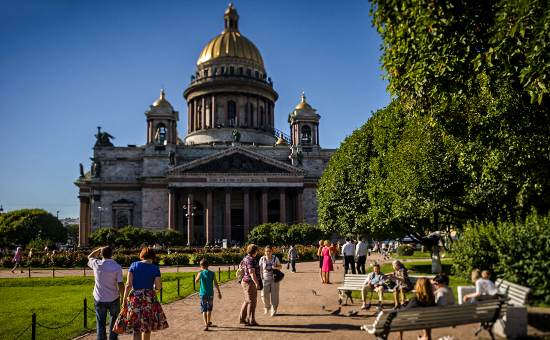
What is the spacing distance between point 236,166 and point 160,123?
12782 mm

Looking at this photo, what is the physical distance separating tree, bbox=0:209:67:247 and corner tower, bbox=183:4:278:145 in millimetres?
23881

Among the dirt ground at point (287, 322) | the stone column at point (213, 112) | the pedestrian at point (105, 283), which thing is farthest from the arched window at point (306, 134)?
the pedestrian at point (105, 283)

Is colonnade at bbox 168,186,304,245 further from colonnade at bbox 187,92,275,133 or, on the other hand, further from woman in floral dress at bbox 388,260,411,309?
woman in floral dress at bbox 388,260,411,309

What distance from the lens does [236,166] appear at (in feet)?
184

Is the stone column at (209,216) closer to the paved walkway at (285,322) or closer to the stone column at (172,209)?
the stone column at (172,209)

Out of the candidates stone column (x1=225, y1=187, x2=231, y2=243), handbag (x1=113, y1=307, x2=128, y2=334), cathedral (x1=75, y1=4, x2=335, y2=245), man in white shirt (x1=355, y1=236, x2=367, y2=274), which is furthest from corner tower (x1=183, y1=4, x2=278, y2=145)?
handbag (x1=113, y1=307, x2=128, y2=334)

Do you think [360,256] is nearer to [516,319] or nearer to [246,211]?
[516,319]

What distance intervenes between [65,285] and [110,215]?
1474 inches

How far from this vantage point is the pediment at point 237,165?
55.4 metres

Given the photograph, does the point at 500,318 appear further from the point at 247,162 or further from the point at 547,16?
the point at 247,162

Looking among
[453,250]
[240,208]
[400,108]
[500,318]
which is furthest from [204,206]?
[500,318]

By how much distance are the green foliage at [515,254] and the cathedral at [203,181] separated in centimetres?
3917

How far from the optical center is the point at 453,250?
12.6 m

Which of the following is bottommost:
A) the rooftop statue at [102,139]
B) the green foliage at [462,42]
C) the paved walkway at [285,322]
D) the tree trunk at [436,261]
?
the paved walkway at [285,322]
